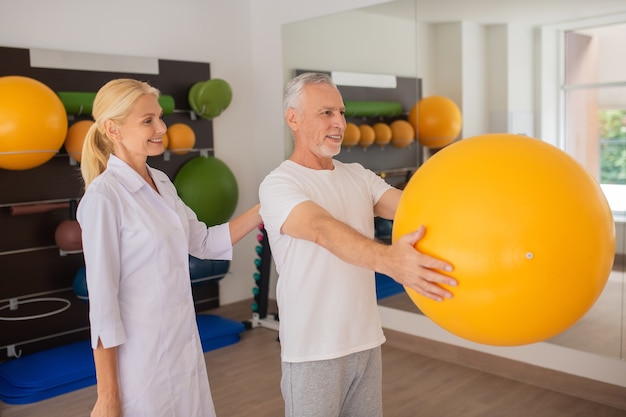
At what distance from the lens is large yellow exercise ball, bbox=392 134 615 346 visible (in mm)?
1302

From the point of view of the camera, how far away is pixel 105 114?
1.90 meters

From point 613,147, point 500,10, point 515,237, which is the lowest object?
point 515,237

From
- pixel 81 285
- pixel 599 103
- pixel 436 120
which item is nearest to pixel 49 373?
pixel 81 285

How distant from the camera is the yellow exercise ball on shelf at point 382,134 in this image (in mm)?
4502

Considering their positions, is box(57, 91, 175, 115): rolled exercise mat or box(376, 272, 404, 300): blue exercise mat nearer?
box(57, 91, 175, 115): rolled exercise mat

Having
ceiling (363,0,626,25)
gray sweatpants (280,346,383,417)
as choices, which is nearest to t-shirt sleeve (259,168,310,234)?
gray sweatpants (280,346,383,417)

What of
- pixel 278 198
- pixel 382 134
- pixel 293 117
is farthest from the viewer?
pixel 382 134

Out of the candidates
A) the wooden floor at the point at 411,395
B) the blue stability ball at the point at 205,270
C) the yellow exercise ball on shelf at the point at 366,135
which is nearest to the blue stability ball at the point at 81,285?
the wooden floor at the point at 411,395

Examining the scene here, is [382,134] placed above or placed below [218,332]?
above

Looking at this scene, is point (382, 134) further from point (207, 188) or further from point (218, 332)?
point (218, 332)

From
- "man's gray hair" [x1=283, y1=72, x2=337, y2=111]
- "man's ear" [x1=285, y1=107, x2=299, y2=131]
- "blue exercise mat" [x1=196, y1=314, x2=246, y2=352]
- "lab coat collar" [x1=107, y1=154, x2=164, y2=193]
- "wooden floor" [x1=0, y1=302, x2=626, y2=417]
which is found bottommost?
"wooden floor" [x1=0, y1=302, x2=626, y2=417]

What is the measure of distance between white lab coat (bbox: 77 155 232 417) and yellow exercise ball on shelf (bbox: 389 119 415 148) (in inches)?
105

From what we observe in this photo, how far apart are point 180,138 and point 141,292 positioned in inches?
117

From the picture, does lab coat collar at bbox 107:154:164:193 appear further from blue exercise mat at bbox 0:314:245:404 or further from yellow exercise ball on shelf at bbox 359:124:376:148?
yellow exercise ball on shelf at bbox 359:124:376:148
